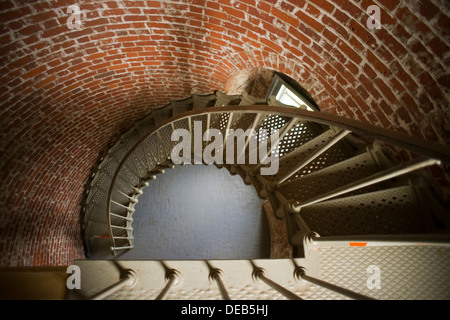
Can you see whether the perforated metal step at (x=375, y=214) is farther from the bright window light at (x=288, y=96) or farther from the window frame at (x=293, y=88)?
the bright window light at (x=288, y=96)

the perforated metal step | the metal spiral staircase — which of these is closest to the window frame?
the metal spiral staircase

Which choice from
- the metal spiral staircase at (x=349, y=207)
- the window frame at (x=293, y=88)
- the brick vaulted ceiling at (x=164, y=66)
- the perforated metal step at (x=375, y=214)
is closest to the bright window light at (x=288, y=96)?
the window frame at (x=293, y=88)

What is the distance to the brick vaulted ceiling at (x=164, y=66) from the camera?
1.87 meters

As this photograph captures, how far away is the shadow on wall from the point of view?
5992mm

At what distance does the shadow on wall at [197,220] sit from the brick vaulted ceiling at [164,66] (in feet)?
6.78

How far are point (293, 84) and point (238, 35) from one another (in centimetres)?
156

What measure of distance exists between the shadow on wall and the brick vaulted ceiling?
6.78 ft

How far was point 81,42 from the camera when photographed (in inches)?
107

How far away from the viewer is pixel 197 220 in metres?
6.24

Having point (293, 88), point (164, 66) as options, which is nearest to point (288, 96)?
point (293, 88)

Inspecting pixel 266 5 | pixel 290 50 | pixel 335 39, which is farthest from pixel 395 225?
pixel 266 5

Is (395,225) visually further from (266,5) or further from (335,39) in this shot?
(266,5)

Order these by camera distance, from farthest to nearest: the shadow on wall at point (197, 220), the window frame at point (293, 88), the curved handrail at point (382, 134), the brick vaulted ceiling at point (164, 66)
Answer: the shadow on wall at point (197, 220) < the window frame at point (293, 88) < the brick vaulted ceiling at point (164, 66) < the curved handrail at point (382, 134)

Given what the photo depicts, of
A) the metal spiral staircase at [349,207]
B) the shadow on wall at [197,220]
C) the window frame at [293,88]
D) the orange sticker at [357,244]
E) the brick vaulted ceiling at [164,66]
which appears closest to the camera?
the metal spiral staircase at [349,207]
